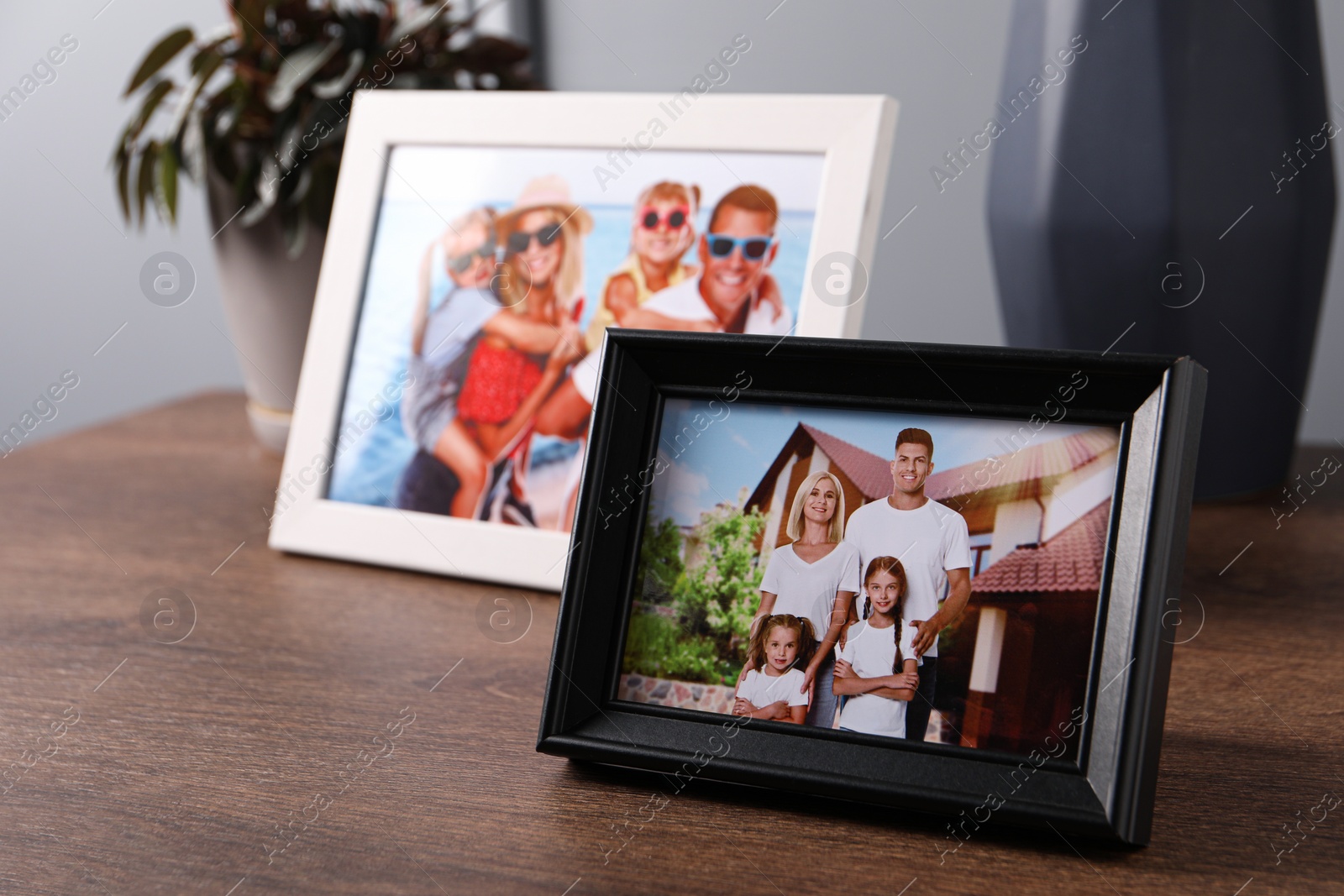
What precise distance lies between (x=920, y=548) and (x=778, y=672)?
77 mm

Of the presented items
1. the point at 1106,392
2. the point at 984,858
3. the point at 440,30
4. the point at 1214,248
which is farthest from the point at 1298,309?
the point at 440,30

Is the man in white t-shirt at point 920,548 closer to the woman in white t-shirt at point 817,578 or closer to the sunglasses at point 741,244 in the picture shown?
the woman in white t-shirt at point 817,578

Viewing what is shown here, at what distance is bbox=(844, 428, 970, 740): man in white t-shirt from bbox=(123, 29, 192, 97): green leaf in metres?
0.85

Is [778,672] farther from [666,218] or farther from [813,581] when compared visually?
[666,218]

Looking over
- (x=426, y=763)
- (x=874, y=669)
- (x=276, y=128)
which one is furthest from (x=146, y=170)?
(x=874, y=669)

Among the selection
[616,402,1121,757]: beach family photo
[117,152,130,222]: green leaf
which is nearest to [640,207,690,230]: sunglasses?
[616,402,1121,757]: beach family photo

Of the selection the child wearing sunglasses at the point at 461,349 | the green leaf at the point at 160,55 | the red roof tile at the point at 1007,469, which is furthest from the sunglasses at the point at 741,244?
the green leaf at the point at 160,55

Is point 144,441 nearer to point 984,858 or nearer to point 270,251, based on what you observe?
point 270,251

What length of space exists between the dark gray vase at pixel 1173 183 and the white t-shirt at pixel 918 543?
1.29 ft

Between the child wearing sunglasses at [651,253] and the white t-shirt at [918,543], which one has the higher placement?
the child wearing sunglasses at [651,253]

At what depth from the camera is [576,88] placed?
4.12 ft

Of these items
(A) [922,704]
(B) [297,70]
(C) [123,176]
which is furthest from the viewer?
(C) [123,176]

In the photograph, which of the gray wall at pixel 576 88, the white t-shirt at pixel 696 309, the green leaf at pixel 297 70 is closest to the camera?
the white t-shirt at pixel 696 309

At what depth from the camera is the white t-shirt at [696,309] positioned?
0.57 metres
